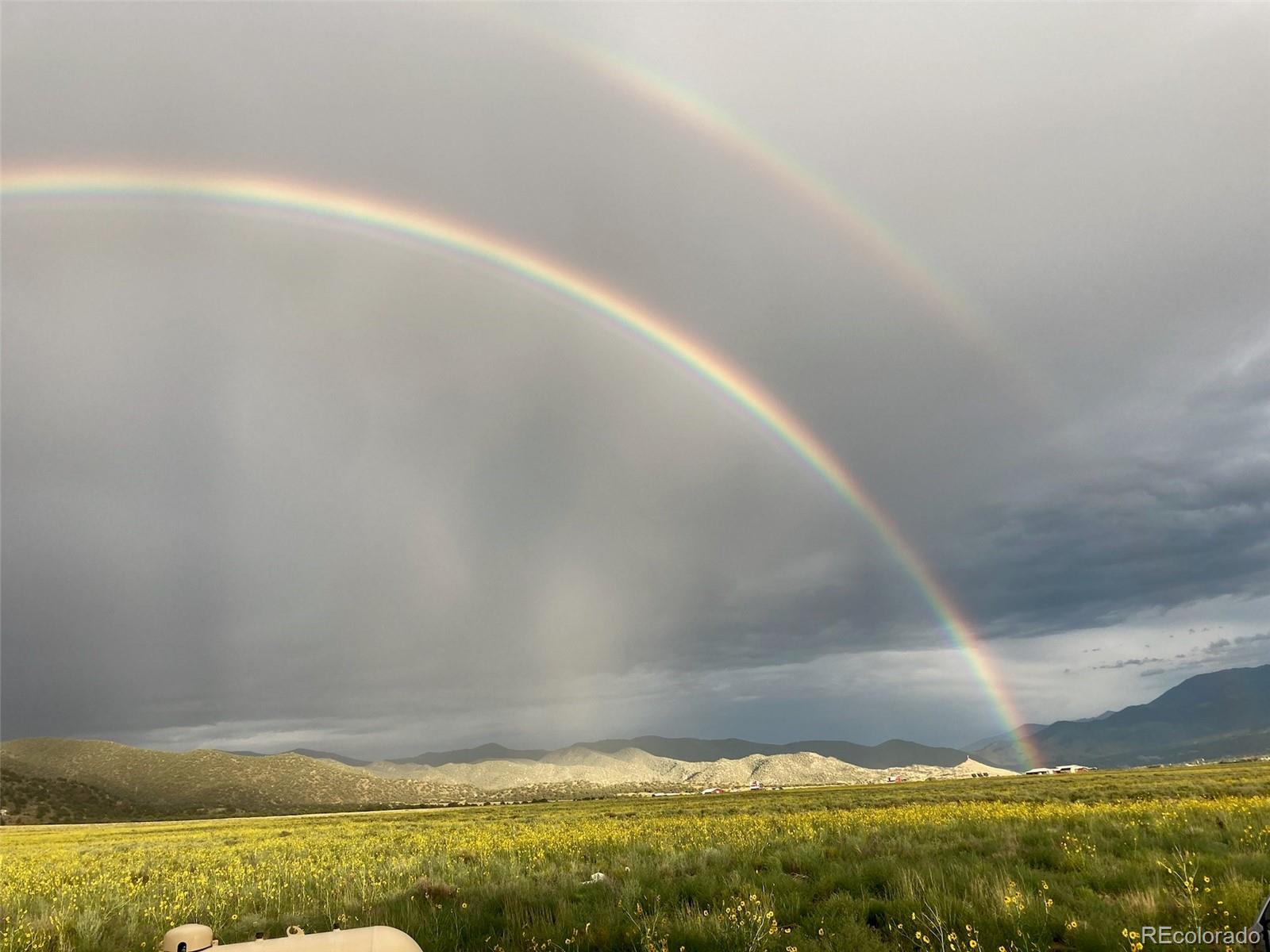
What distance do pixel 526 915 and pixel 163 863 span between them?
21640 millimetres

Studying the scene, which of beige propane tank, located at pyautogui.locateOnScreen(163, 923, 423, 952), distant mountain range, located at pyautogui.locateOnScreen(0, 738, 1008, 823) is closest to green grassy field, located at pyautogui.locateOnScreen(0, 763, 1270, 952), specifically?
beige propane tank, located at pyautogui.locateOnScreen(163, 923, 423, 952)

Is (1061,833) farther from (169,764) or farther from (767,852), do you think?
(169,764)

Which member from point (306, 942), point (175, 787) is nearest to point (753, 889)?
point (306, 942)

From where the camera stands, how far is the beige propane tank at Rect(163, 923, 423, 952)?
20.6 ft

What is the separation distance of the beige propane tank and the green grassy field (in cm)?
246

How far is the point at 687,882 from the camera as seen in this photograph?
37.8ft

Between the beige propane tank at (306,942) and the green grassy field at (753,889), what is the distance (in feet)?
8.06

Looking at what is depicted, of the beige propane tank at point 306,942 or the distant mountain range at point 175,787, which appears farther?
the distant mountain range at point 175,787

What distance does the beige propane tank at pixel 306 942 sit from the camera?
6.29m

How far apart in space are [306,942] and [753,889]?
6.89m

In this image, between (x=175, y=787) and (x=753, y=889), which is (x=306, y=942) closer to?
(x=753, y=889)

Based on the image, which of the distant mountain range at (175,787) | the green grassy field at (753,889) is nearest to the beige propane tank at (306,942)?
the green grassy field at (753,889)

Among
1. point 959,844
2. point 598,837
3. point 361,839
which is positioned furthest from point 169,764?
point 959,844

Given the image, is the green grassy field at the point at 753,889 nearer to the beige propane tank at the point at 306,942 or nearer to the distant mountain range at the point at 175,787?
the beige propane tank at the point at 306,942
